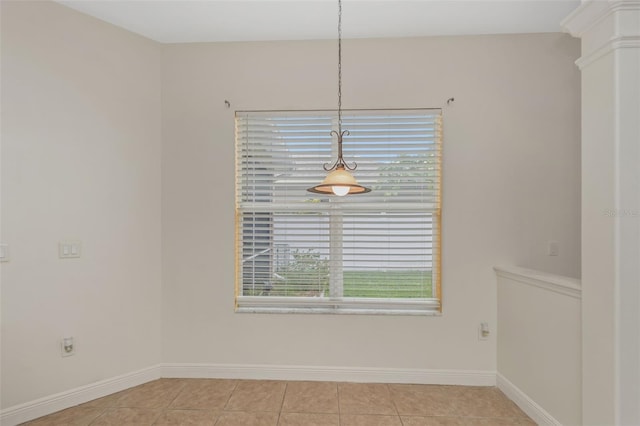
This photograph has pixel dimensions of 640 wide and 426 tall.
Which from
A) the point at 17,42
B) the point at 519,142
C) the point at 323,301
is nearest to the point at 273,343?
the point at 323,301

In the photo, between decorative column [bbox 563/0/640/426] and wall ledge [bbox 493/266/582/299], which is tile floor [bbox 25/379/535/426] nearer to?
decorative column [bbox 563/0/640/426]

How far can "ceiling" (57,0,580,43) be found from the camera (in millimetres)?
2232

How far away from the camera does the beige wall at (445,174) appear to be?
253cm

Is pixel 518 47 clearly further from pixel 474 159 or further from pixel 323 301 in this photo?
pixel 323 301

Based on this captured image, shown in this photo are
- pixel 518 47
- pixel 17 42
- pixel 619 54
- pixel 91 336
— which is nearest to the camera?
pixel 619 54

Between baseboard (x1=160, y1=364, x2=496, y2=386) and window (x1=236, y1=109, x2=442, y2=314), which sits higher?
window (x1=236, y1=109, x2=442, y2=314)

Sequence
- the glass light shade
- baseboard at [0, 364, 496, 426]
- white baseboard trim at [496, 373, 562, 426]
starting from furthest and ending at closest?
baseboard at [0, 364, 496, 426] → white baseboard trim at [496, 373, 562, 426] → the glass light shade

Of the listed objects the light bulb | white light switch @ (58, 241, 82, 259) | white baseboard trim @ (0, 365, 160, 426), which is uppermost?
the light bulb

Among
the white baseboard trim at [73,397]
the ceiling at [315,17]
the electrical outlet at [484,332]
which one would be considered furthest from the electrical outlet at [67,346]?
the electrical outlet at [484,332]

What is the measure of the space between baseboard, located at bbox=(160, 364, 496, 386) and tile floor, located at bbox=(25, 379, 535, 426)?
0.17 ft

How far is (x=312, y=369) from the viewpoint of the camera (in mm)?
2605

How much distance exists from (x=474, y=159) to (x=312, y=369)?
90.9 inches

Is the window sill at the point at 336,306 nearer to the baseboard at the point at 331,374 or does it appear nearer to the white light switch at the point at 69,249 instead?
the baseboard at the point at 331,374

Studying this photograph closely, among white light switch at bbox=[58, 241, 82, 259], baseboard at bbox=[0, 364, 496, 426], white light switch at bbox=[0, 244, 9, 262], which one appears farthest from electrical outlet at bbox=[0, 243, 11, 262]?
baseboard at bbox=[0, 364, 496, 426]
